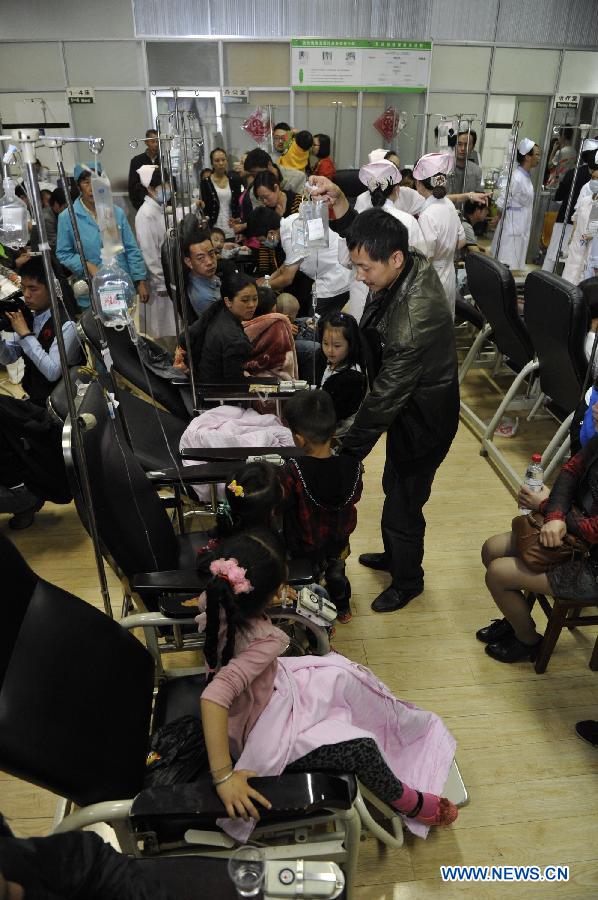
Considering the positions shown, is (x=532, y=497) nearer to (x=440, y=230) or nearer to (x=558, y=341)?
(x=558, y=341)

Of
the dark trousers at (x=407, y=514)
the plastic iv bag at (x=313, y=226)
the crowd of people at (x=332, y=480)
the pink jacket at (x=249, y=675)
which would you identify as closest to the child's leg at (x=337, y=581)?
the crowd of people at (x=332, y=480)

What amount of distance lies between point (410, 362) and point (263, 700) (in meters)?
1.03

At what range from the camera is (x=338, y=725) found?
1333 millimetres

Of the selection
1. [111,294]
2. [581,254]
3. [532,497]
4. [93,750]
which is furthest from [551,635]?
[581,254]

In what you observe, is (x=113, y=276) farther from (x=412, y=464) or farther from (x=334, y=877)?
(x=334, y=877)

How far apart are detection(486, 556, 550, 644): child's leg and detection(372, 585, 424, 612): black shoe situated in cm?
39

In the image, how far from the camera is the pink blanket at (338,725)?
4.14 ft

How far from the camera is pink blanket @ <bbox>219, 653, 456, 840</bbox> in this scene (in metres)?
1.26

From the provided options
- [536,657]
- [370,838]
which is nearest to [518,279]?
[536,657]

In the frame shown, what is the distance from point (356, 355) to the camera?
2674mm

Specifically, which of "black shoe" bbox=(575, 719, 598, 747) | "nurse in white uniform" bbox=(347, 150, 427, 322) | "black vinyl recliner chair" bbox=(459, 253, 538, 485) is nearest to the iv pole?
"black shoe" bbox=(575, 719, 598, 747)

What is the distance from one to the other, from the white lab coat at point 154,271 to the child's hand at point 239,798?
369 centimetres

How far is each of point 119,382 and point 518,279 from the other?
9.24ft

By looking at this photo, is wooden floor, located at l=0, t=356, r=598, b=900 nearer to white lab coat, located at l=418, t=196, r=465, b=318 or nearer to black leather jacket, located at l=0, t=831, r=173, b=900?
black leather jacket, located at l=0, t=831, r=173, b=900
